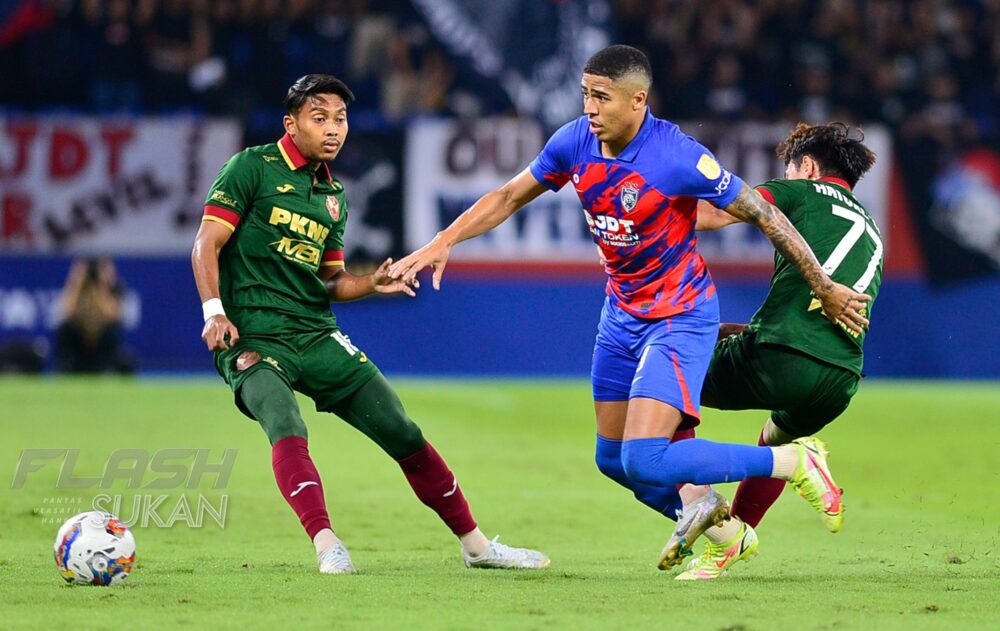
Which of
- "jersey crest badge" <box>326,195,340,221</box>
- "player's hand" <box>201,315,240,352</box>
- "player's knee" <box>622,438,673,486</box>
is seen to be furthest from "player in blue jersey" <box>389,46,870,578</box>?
"player's hand" <box>201,315,240,352</box>

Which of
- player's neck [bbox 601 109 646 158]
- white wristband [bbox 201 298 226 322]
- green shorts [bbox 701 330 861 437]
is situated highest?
player's neck [bbox 601 109 646 158]

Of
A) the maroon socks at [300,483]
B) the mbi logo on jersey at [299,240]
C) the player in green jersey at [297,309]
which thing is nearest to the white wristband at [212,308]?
the player in green jersey at [297,309]

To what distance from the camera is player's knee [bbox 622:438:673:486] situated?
248 inches

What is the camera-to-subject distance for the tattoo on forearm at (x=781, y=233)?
6.38 meters

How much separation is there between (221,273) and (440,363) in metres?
13.9

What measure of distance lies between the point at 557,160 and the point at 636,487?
157cm

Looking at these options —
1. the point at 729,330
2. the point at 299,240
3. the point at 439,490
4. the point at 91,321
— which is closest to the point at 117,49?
the point at 91,321

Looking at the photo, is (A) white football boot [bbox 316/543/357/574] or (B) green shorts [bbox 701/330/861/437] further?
(B) green shorts [bbox 701/330/861/437]

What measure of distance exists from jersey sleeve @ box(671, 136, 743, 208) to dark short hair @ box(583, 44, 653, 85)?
385 millimetres

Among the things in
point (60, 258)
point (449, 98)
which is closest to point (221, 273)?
point (60, 258)

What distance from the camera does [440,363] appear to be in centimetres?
2089

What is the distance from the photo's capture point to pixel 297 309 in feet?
23.0

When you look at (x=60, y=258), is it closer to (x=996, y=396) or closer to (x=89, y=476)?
(x=89, y=476)

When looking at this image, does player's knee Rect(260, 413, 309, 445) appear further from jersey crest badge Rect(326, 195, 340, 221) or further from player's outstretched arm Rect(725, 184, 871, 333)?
player's outstretched arm Rect(725, 184, 871, 333)
